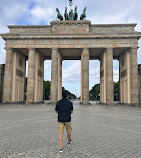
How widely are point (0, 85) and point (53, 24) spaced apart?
21384mm

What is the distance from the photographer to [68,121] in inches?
213

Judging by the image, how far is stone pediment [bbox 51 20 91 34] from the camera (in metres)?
38.2

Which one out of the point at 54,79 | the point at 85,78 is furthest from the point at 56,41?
the point at 85,78

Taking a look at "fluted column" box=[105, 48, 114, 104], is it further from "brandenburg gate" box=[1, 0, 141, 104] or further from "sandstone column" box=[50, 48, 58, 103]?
"sandstone column" box=[50, 48, 58, 103]

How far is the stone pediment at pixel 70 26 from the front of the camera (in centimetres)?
3825

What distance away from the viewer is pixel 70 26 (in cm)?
3872

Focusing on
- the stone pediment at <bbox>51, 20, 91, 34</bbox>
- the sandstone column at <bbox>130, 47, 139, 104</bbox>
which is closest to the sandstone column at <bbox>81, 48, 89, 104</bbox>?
the stone pediment at <bbox>51, 20, 91, 34</bbox>

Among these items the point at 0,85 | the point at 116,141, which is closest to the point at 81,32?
the point at 0,85

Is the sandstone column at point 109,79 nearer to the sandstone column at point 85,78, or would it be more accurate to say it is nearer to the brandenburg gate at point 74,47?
the brandenburg gate at point 74,47

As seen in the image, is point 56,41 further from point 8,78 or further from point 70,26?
point 8,78

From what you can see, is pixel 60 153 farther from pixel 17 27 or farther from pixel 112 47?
pixel 17 27

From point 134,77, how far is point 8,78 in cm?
→ 3038

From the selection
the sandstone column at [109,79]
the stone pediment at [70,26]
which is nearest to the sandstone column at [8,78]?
the stone pediment at [70,26]

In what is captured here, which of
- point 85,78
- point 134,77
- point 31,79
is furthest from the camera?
point 31,79
